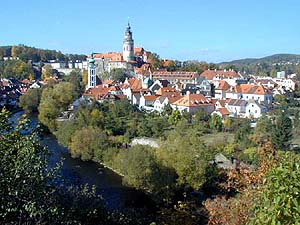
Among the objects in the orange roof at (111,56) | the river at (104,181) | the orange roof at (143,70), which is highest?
the orange roof at (111,56)

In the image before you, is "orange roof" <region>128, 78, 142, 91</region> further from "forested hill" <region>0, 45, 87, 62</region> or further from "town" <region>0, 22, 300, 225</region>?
"forested hill" <region>0, 45, 87, 62</region>

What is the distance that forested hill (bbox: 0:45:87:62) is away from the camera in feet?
233

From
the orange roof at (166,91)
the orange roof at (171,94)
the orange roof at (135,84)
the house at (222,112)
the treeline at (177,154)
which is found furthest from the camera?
the orange roof at (135,84)

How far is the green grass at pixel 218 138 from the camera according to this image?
68.8 ft

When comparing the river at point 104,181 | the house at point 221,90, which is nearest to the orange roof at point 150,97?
the house at point 221,90

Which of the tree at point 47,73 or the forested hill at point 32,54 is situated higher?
the forested hill at point 32,54

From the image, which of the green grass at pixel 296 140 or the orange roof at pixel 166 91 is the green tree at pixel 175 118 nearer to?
the green grass at pixel 296 140

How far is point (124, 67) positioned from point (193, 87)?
15446mm

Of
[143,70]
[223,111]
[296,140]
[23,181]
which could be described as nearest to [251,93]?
[223,111]

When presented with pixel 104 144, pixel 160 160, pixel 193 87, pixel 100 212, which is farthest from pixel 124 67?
pixel 100 212

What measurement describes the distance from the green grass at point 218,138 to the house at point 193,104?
633 centimetres

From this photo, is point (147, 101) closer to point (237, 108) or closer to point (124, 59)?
point (237, 108)

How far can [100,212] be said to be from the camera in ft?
28.2

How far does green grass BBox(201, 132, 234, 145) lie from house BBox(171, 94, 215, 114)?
6328 millimetres
